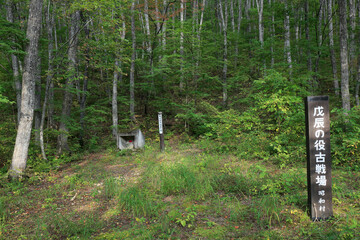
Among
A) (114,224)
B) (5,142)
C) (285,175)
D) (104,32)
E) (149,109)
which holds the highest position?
(104,32)

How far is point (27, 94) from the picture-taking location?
6.66 m

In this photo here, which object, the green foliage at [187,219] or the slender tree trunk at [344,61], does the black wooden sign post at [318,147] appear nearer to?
the green foliage at [187,219]

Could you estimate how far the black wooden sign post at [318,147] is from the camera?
11.4 feet

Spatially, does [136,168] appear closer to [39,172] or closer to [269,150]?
[39,172]

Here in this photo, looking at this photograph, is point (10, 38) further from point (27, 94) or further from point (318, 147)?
point (318, 147)

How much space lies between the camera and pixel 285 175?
477cm

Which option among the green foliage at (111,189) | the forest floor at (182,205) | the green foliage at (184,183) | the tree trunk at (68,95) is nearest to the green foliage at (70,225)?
the forest floor at (182,205)

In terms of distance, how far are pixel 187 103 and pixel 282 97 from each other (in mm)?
5632

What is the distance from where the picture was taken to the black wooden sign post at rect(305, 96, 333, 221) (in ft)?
11.4

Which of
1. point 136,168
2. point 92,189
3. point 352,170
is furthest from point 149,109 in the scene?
point 352,170

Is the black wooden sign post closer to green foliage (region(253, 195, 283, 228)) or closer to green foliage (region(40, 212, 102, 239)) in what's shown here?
green foliage (region(253, 195, 283, 228))

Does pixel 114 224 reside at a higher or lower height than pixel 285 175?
lower

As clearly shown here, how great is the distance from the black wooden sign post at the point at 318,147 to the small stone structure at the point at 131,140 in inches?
295

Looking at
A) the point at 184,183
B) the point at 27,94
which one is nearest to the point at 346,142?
the point at 184,183
